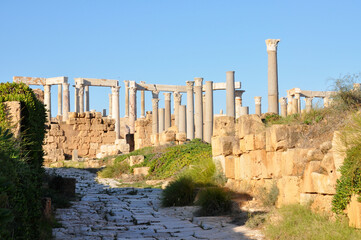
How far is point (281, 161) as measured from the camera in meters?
10.9

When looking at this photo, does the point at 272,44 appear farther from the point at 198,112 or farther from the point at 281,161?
the point at 198,112

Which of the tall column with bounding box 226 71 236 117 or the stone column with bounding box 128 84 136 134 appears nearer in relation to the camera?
the tall column with bounding box 226 71 236 117

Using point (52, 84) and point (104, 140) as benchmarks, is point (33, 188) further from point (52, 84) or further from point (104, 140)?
point (52, 84)

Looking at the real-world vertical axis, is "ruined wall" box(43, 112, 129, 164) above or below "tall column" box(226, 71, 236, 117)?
below

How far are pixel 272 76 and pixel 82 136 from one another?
19.0 m

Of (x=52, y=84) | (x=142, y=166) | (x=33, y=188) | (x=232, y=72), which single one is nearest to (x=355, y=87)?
(x=33, y=188)

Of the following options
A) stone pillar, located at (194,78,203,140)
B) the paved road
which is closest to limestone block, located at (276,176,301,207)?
the paved road

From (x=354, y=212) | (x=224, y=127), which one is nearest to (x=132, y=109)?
(x=224, y=127)

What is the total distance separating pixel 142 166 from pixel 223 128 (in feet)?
19.6

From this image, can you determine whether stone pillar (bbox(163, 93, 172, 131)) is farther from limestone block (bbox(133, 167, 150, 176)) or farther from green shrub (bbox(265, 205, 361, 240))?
green shrub (bbox(265, 205, 361, 240))

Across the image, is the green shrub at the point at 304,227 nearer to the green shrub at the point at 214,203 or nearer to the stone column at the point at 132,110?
the green shrub at the point at 214,203

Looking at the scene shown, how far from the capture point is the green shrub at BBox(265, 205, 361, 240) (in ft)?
23.5

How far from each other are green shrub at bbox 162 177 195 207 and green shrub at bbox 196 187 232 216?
148cm

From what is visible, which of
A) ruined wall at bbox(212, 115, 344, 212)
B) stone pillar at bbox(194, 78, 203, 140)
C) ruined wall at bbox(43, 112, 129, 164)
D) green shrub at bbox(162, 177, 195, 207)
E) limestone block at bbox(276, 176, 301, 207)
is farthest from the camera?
ruined wall at bbox(43, 112, 129, 164)
